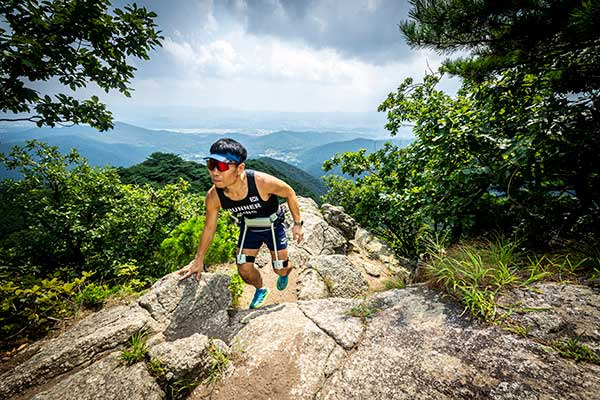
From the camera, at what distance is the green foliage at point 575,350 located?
6.05 ft

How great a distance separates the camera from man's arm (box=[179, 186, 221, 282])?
341 centimetres

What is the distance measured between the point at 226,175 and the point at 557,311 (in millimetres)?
3864

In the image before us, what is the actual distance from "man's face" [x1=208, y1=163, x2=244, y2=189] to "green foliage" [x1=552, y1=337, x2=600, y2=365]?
3.66 metres

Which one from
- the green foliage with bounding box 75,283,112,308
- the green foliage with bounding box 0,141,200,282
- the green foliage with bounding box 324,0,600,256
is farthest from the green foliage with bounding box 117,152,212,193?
the green foliage with bounding box 324,0,600,256

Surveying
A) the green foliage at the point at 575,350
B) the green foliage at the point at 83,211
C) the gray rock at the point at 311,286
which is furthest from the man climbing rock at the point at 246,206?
the green foliage at the point at 83,211

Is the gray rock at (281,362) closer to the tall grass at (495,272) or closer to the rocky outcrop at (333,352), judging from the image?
the rocky outcrop at (333,352)

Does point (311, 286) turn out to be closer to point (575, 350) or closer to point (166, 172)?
point (575, 350)

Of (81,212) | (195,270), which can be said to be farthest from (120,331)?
(81,212)

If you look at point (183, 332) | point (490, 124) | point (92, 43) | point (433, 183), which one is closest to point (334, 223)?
point (433, 183)

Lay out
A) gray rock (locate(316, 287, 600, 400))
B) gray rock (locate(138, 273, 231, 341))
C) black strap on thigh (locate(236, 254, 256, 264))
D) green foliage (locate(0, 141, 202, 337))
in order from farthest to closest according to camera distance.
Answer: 1. green foliage (locate(0, 141, 202, 337))
2. black strap on thigh (locate(236, 254, 256, 264))
3. gray rock (locate(138, 273, 231, 341))
4. gray rock (locate(316, 287, 600, 400))

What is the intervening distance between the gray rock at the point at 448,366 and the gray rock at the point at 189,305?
5.99 ft

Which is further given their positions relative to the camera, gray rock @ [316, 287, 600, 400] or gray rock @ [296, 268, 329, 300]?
gray rock @ [296, 268, 329, 300]

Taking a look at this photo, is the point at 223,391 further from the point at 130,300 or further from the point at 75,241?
the point at 75,241

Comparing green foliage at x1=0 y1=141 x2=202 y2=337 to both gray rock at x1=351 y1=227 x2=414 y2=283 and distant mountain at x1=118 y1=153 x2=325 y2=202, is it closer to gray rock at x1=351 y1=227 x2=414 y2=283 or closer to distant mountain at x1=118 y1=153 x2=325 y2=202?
gray rock at x1=351 y1=227 x2=414 y2=283
